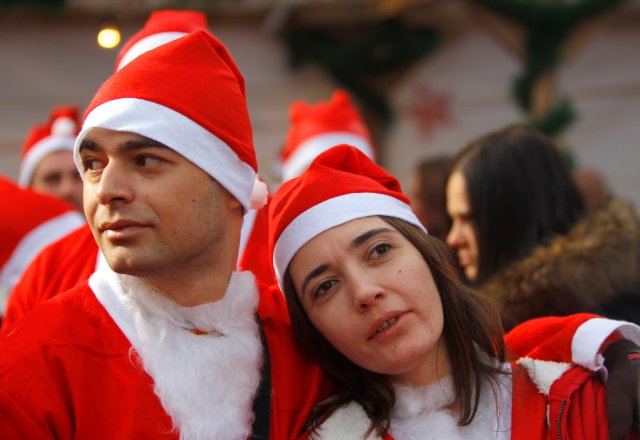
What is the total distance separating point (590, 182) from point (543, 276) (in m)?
3.05

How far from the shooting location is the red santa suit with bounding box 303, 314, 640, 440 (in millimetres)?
2111

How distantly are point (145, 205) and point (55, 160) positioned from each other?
115 inches


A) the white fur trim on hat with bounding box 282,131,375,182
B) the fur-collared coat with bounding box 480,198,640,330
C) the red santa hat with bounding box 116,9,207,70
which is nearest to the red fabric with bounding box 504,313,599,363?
the fur-collared coat with bounding box 480,198,640,330

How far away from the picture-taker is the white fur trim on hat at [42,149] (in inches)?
187

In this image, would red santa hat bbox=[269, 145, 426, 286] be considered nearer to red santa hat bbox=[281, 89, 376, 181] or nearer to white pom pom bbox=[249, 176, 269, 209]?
white pom pom bbox=[249, 176, 269, 209]

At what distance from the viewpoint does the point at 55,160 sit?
4.67 meters

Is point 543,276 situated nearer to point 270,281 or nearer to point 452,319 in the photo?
point 452,319

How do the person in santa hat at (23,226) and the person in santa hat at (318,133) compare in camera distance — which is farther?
the person in santa hat at (318,133)

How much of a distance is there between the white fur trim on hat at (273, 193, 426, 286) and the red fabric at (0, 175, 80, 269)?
164 cm

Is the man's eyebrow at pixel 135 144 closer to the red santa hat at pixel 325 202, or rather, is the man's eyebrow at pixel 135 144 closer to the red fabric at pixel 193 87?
the red fabric at pixel 193 87

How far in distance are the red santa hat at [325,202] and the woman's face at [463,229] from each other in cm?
74

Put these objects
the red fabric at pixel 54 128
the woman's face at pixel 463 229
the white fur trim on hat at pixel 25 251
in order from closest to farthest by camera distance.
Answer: the woman's face at pixel 463 229 → the white fur trim on hat at pixel 25 251 → the red fabric at pixel 54 128

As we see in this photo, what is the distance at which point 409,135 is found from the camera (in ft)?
27.5

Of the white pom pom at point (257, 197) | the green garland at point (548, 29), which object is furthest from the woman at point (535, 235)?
the green garland at point (548, 29)
